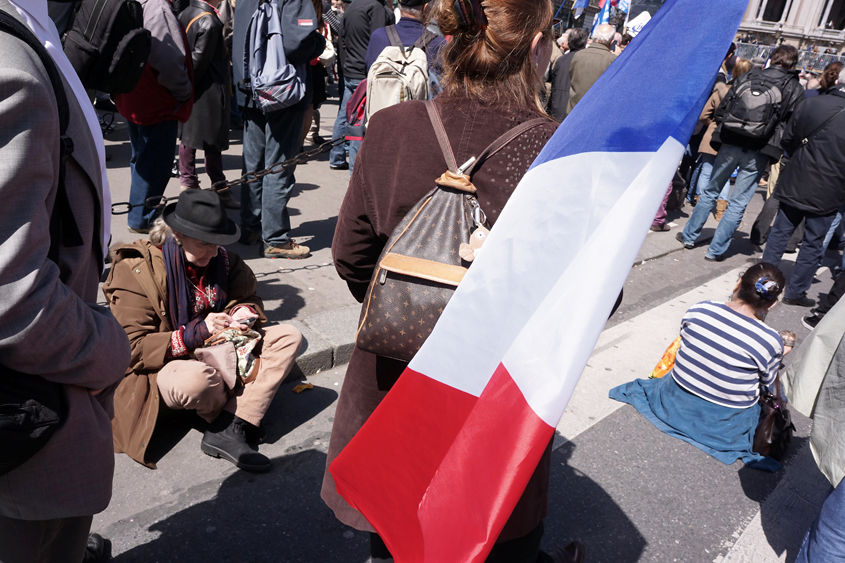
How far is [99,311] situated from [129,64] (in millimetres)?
3134

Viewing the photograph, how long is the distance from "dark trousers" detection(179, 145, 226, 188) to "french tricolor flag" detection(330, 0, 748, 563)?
190 inches

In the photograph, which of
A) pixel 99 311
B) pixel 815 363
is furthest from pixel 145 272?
pixel 815 363

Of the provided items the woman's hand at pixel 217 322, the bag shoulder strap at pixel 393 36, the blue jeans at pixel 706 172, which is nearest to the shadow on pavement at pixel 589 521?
the woman's hand at pixel 217 322

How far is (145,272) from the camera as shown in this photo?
289 cm

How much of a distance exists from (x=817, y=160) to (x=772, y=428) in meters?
3.29

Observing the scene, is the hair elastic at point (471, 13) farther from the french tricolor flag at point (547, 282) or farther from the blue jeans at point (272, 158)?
the blue jeans at point (272, 158)

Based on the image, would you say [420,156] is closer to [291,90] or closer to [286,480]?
[286,480]

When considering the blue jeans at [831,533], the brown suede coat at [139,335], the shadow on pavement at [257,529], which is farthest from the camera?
the brown suede coat at [139,335]

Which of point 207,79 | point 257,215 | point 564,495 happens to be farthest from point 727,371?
point 207,79

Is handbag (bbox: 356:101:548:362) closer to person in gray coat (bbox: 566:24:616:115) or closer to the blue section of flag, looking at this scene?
the blue section of flag

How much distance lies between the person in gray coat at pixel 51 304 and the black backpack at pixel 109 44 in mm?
2630

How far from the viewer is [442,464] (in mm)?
1322

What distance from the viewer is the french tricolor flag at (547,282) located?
1175 millimetres

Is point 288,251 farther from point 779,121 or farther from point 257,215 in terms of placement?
point 779,121
